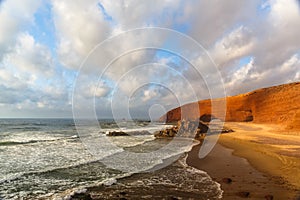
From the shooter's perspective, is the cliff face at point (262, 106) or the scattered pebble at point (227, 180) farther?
the cliff face at point (262, 106)

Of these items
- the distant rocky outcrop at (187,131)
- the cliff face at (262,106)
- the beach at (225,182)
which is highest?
the cliff face at (262,106)

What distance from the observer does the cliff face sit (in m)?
54.0

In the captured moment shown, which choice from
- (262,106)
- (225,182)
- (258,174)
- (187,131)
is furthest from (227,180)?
(262,106)

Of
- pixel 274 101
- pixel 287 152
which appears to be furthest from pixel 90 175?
pixel 274 101

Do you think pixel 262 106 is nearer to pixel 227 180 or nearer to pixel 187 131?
pixel 187 131

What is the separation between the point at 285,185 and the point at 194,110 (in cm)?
10034

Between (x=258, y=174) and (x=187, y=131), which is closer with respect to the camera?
(x=258, y=174)

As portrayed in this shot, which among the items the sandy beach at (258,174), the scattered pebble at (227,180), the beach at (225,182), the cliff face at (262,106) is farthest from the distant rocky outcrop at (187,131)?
the cliff face at (262,106)

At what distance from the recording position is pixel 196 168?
12062 mm

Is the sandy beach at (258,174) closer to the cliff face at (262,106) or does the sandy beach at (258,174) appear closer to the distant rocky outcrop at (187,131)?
the distant rocky outcrop at (187,131)

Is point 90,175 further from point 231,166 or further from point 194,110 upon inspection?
point 194,110

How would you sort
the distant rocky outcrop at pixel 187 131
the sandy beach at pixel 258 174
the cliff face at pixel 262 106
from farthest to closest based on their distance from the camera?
the cliff face at pixel 262 106
the distant rocky outcrop at pixel 187 131
the sandy beach at pixel 258 174

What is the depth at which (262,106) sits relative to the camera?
65.1m

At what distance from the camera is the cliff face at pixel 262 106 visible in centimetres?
5403
